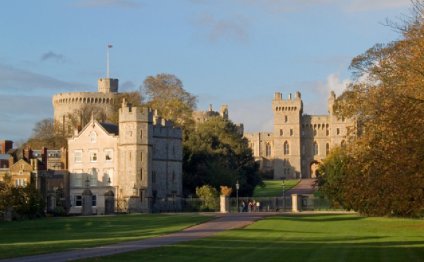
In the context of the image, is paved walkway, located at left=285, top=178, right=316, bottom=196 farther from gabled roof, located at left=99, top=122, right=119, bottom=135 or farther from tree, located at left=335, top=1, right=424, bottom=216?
tree, located at left=335, top=1, right=424, bottom=216

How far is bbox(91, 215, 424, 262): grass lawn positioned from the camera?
30.4 m

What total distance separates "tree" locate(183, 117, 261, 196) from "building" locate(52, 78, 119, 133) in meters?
25.2

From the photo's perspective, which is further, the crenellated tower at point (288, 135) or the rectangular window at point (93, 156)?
the crenellated tower at point (288, 135)

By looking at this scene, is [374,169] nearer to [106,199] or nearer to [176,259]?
[176,259]

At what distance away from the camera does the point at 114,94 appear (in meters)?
134

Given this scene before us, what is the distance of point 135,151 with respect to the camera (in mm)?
87625

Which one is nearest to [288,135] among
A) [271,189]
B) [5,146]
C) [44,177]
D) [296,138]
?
[296,138]

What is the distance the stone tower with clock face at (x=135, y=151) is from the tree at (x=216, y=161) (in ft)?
36.2

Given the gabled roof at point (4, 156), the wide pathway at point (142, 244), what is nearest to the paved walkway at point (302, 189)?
the gabled roof at point (4, 156)

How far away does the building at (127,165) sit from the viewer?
8669cm

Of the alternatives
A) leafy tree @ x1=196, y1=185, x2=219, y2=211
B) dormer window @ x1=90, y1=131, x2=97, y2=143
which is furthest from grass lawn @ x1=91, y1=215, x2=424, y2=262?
dormer window @ x1=90, y1=131, x2=97, y2=143

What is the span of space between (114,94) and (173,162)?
141ft

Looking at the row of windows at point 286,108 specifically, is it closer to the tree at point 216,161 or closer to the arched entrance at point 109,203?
the tree at point 216,161

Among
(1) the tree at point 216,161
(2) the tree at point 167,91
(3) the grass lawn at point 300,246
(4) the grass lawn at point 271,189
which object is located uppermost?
(2) the tree at point 167,91
